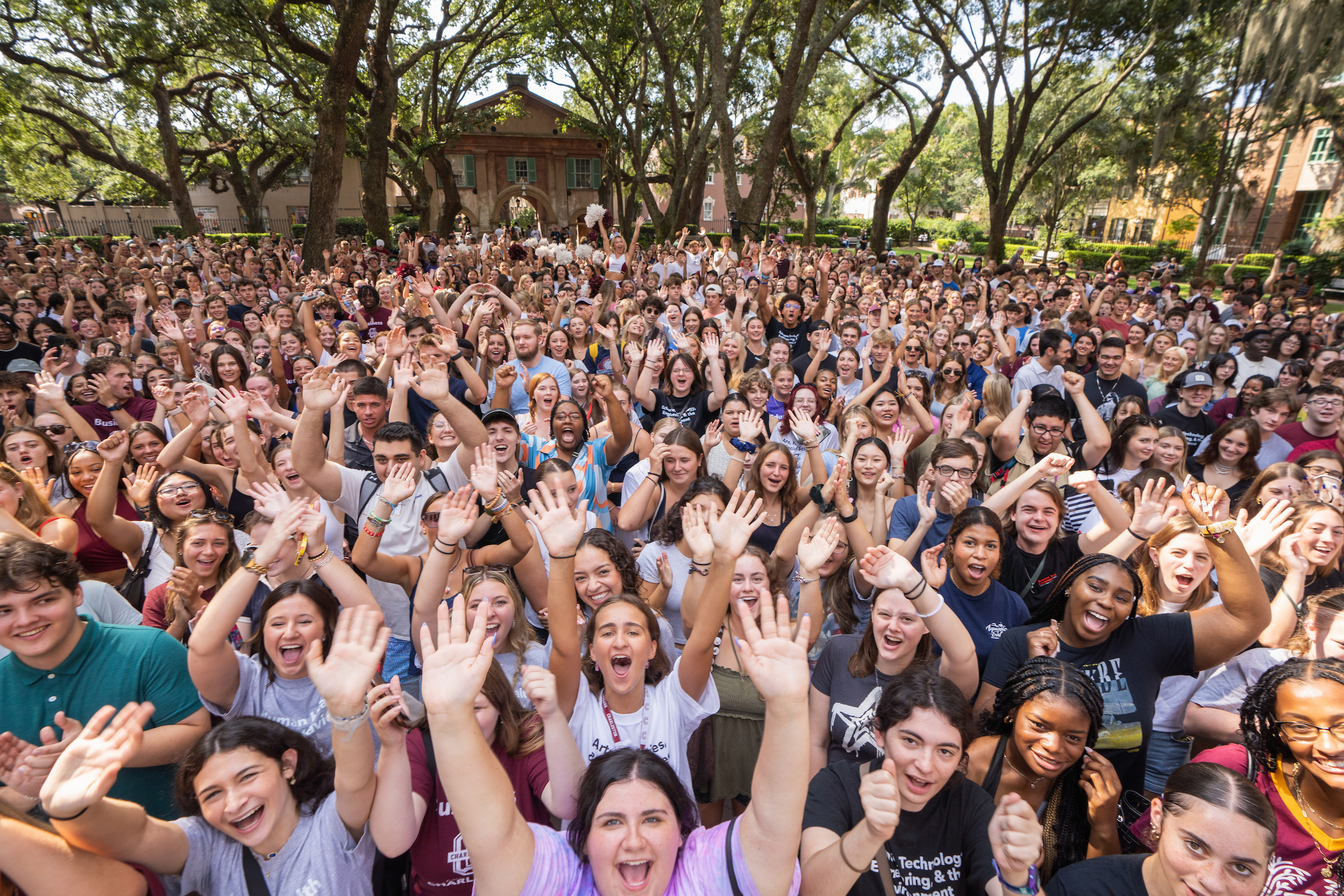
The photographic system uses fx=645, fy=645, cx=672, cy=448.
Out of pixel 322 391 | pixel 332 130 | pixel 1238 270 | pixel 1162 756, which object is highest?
pixel 332 130

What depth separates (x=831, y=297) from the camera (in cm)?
1027

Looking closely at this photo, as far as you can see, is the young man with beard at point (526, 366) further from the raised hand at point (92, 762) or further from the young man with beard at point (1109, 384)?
the young man with beard at point (1109, 384)

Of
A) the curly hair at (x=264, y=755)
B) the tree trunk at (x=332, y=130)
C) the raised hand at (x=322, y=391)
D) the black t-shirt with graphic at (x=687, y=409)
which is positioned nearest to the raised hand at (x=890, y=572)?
the curly hair at (x=264, y=755)

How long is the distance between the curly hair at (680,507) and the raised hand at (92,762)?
2351mm

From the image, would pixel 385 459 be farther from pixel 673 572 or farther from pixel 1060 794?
pixel 1060 794

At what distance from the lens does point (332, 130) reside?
38.9 ft

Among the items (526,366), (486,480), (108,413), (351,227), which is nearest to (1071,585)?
(486,480)

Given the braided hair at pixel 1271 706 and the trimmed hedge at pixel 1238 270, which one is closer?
the braided hair at pixel 1271 706

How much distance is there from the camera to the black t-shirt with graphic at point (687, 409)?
579 cm

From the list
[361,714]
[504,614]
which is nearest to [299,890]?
[361,714]

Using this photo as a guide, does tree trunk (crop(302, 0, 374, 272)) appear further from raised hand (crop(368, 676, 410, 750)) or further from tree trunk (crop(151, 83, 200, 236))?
raised hand (crop(368, 676, 410, 750))

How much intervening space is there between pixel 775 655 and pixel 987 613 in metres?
1.67

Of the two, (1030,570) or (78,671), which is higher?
(78,671)

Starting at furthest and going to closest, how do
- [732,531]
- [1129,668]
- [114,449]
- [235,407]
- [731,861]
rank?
[235,407] → [114,449] → [1129,668] → [732,531] → [731,861]
